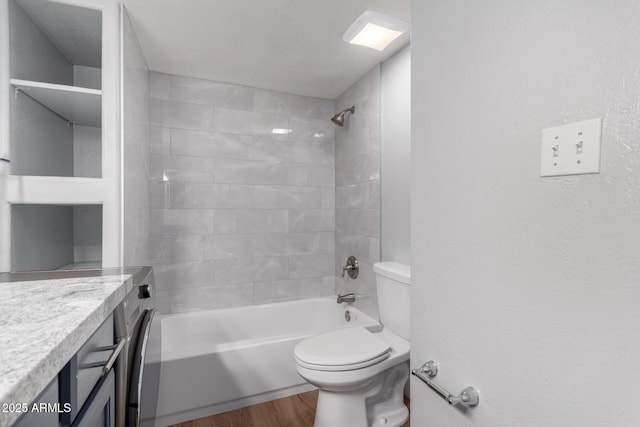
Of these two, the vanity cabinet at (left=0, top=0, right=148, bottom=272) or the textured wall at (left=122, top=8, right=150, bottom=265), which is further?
the textured wall at (left=122, top=8, right=150, bottom=265)

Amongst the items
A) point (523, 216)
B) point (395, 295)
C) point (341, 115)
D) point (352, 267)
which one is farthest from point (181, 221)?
point (523, 216)

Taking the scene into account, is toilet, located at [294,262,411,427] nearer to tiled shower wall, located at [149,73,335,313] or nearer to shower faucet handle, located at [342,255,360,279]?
shower faucet handle, located at [342,255,360,279]

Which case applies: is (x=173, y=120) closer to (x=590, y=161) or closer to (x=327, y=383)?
(x=327, y=383)

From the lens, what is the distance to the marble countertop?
A: 38cm

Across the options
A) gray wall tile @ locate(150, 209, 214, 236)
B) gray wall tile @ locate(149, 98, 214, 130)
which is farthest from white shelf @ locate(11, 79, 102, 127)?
gray wall tile @ locate(150, 209, 214, 236)

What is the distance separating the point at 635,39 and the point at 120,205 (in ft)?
6.21

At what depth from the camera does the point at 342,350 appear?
156 centimetres

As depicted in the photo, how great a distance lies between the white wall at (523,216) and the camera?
0.57 metres

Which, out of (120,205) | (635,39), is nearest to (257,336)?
(120,205)

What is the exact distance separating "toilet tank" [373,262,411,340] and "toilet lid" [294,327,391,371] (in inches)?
6.6

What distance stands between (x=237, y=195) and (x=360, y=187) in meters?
1.02

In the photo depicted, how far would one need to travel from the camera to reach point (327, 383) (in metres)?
1.44

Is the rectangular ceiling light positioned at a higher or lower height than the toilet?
higher

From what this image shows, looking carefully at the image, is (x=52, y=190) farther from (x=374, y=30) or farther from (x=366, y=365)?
(x=374, y=30)
